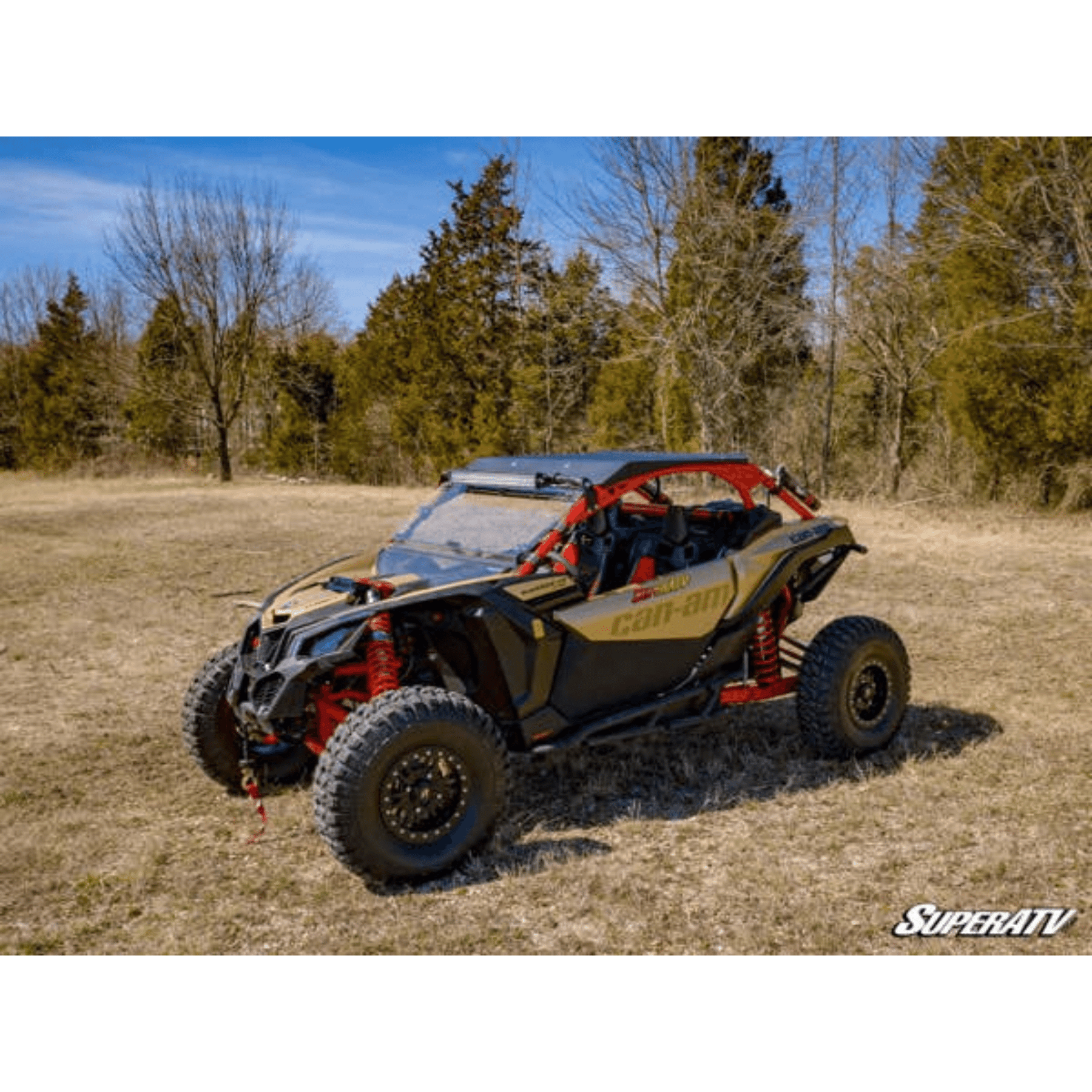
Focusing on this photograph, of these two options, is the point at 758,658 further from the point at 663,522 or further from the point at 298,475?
the point at 298,475

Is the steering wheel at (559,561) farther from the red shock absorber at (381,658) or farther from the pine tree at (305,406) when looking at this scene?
the pine tree at (305,406)

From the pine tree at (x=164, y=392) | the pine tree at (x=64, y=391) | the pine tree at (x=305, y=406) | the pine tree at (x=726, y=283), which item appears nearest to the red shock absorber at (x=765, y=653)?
the pine tree at (x=726, y=283)

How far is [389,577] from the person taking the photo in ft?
18.2

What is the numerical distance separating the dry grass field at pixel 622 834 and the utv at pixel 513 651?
31cm

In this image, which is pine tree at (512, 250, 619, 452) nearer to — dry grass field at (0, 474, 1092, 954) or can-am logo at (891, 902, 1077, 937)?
dry grass field at (0, 474, 1092, 954)

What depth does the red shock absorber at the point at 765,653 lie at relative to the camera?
6203 mm

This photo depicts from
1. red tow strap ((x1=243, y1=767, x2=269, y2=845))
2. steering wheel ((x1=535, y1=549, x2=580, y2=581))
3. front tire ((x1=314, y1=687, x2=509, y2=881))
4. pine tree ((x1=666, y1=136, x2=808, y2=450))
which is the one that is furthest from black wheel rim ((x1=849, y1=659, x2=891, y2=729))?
pine tree ((x1=666, y1=136, x2=808, y2=450))

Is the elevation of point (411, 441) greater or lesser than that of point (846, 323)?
lesser

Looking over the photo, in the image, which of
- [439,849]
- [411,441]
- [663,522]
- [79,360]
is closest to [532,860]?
[439,849]

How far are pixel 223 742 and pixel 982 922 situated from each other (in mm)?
3835

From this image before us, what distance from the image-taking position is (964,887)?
15.0 ft

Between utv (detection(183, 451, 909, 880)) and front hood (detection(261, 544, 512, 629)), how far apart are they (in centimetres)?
2

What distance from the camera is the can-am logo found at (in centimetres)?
418

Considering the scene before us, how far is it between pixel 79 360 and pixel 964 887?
4414cm
